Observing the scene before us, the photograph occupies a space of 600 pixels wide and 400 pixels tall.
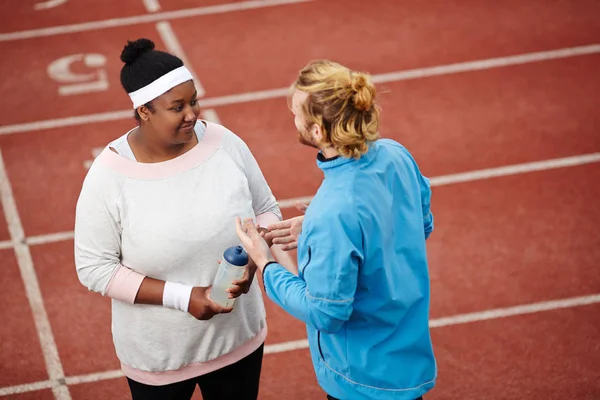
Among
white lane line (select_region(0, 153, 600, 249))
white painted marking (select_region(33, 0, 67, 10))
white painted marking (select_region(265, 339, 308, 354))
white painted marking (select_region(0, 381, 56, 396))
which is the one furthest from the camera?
white painted marking (select_region(33, 0, 67, 10))

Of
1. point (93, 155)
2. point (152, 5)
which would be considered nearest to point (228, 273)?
point (93, 155)

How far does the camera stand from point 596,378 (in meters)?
5.02

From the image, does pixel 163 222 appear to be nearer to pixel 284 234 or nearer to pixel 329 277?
pixel 284 234

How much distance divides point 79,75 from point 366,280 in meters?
6.30

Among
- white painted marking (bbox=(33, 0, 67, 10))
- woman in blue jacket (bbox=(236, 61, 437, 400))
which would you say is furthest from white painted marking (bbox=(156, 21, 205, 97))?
woman in blue jacket (bbox=(236, 61, 437, 400))

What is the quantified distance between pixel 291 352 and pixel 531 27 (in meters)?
5.03

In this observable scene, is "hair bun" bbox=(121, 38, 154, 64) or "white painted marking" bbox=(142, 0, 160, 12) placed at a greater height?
"hair bun" bbox=(121, 38, 154, 64)

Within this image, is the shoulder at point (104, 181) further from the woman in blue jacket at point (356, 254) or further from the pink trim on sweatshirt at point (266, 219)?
the pink trim on sweatshirt at point (266, 219)

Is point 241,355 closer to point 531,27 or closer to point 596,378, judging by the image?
point 596,378

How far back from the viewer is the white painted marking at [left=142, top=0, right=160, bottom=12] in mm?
9805

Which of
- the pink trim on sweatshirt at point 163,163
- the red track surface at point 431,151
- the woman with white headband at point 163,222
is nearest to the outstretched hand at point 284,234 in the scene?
the woman with white headband at point 163,222

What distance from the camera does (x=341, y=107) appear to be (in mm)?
2926

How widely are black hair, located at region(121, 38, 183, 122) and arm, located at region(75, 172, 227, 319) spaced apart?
374mm

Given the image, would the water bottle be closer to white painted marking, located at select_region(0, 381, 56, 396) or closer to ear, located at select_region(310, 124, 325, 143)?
ear, located at select_region(310, 124, 325, 143)
